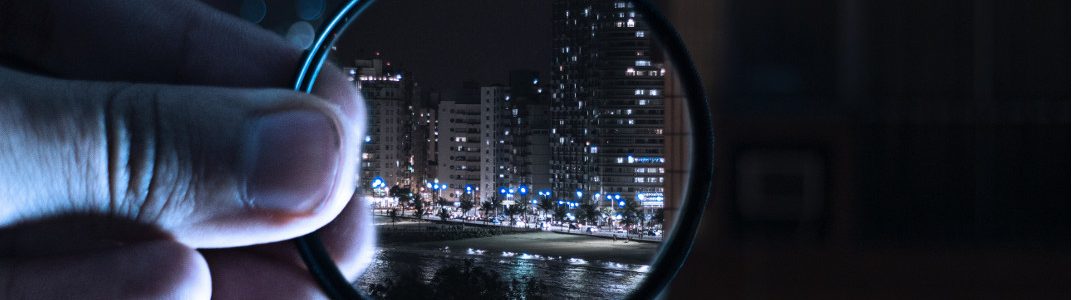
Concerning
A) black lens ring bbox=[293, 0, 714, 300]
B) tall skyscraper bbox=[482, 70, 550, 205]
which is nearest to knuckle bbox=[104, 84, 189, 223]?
black lens ring bbox=[293, 0, 714, 300]

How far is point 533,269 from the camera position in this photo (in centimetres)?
191

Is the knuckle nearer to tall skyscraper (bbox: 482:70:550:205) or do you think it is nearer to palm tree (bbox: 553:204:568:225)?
tall skyscraper (bbox: 482:70:550:205)

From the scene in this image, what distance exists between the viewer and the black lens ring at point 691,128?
70 cm

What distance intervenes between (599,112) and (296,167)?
1.69 ft

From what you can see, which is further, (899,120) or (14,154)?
(899,120)

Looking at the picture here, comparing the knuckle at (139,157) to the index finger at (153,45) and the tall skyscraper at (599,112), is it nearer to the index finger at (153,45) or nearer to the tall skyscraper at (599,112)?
the index finger at (153,45)

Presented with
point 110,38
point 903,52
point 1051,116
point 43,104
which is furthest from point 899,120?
point 43,104

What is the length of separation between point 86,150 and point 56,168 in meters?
0.03

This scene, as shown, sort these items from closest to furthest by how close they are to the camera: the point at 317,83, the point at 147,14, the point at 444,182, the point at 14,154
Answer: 1. the point at 14,154
2. the point at 317,83
3. the point at 147,14
4. the point at 444,182

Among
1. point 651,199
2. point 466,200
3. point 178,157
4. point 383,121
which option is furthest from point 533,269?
point 178,157

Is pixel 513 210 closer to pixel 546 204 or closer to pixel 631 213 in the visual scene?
pixel 546 204

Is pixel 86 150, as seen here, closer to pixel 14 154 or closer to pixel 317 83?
pixel 14 154

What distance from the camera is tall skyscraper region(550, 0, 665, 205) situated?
1.15 m

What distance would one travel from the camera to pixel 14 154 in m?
0.68
